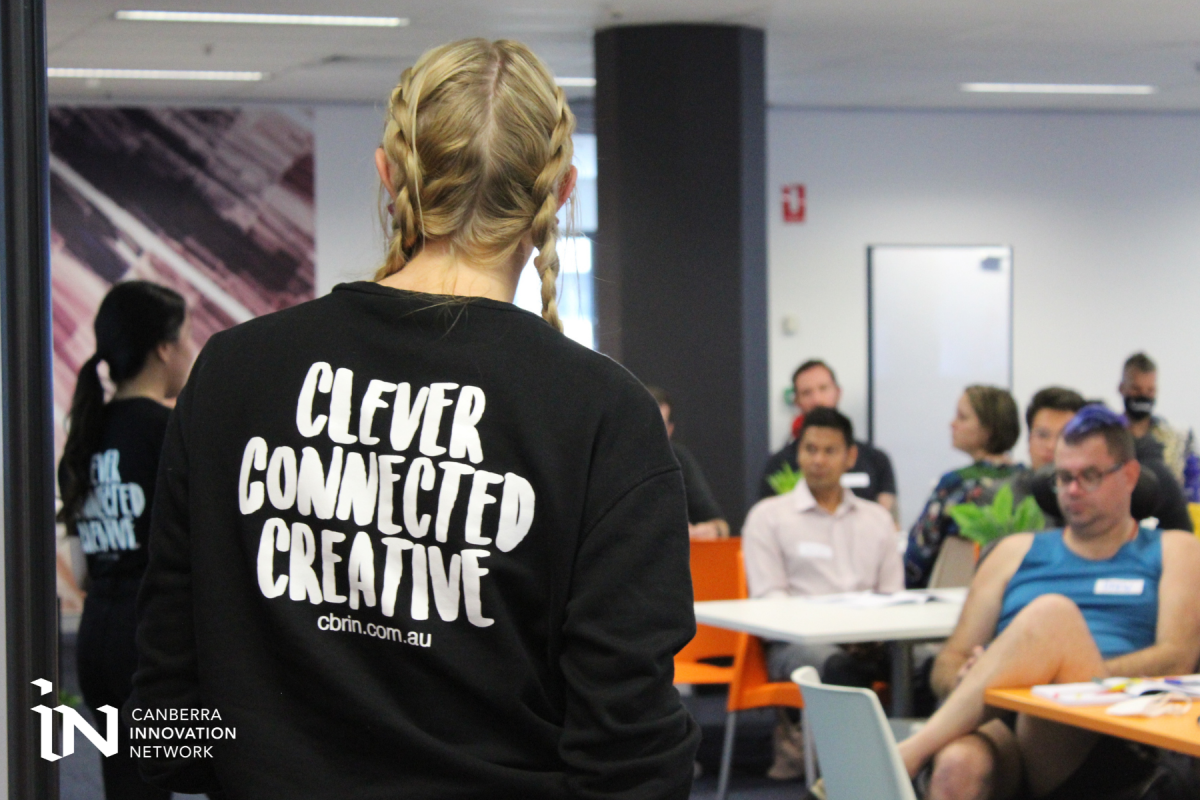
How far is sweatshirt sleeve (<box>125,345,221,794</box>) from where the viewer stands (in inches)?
46.1

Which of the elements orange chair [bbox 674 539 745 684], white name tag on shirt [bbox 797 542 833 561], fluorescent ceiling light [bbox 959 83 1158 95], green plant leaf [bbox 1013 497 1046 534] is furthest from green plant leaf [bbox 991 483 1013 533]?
fluorescent ceiling light [bbox 959 83 1158 95]

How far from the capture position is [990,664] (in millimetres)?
3283

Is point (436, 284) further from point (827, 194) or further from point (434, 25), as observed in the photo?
point (827, 194)

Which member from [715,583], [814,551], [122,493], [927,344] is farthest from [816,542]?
[927,344]

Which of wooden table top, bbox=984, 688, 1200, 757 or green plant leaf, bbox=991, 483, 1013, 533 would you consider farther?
green plant leaf, bbox=991, 483, 1013, 533

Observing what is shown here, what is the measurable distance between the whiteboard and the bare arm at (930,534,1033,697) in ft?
18.1

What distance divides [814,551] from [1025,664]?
196 centimetres

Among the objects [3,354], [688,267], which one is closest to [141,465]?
[3,354]

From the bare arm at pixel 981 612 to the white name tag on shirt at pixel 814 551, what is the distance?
1333mm

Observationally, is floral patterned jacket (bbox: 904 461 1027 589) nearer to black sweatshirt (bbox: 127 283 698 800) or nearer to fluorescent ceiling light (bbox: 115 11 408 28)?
fluorescent ceiling light (bbox: 115 11 408 28)

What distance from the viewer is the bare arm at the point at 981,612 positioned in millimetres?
3666

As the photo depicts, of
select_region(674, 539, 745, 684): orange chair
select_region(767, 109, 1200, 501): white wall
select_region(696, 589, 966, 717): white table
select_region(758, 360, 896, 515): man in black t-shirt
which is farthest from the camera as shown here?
select_region(767, 109, 1200, 501): white wall

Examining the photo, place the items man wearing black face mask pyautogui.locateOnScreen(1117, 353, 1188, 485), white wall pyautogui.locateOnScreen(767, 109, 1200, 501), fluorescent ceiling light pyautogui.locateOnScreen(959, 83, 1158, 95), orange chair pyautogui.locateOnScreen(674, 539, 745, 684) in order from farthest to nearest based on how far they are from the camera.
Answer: white wall pyautogui.locateOnScreen(767, 109, 1200, 501), fluorescent ceiling light pyautogui.locateOnScreen(959, 83, 1158, 95), man wearing black face mask pyautogui.locateOnScreen(1117, 353, 1188, 485), orange chair pyautogui.locateOnScreen(674, 539, 745, 684)

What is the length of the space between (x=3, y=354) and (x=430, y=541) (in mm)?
479
